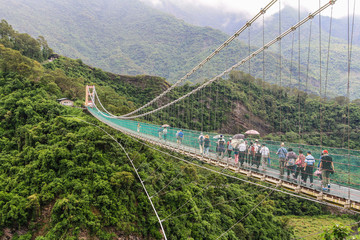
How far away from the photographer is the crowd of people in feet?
15.0

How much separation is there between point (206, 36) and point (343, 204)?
94114 mm

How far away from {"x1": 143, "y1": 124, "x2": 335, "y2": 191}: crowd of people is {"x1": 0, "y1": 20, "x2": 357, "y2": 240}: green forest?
5.91m

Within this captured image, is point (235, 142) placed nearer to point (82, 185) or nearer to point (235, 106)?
point (82, 185)

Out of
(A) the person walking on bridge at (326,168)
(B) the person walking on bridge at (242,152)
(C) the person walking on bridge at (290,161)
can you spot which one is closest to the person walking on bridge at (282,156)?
(C) the person walking on bridge at (290,161)

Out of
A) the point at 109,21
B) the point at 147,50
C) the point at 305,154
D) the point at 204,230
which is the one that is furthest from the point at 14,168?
the point at 109,21

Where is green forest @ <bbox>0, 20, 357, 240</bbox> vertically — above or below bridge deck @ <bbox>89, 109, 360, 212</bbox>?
below

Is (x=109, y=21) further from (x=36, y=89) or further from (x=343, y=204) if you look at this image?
(x=343, y=204)

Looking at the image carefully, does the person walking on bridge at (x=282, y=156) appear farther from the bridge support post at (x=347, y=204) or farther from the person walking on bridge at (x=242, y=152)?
the bridge support post at (x=347, y=204)

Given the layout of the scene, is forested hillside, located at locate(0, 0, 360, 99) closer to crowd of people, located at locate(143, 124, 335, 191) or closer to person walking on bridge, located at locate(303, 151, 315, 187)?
crowd of people, located at locate(143, 124, 335, 191)

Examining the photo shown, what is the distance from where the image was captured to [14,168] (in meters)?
13.0

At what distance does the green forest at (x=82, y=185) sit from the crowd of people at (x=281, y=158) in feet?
19.4

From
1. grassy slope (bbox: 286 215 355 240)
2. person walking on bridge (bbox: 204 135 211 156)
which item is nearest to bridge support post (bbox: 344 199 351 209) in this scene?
person walking on bridge (bbox: 204 135 211 156)

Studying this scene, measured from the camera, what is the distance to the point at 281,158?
538 centimetres

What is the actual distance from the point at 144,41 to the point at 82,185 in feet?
300
